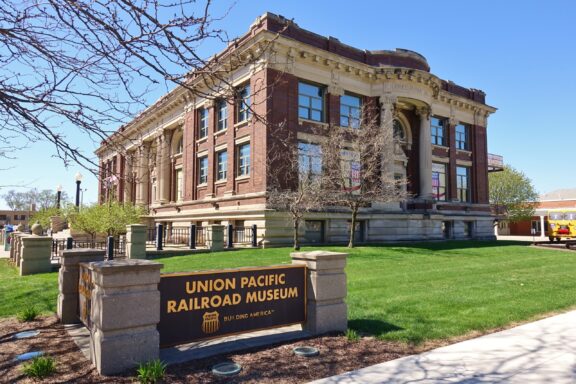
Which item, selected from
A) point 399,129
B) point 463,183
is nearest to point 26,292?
point 399,129

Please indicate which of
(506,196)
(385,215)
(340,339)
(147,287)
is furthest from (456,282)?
(506,196)

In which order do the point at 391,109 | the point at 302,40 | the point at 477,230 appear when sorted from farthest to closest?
1. the point at 477,230
2. the point at 391,109
3. the point at 302,40

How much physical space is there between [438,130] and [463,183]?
18.6 ft

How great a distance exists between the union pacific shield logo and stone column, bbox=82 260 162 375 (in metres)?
0.74

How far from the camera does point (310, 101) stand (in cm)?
2567

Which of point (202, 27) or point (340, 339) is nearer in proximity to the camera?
point (202, 27)

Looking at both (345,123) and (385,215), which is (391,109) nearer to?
(345,123)

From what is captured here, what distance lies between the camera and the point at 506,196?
6056 cm

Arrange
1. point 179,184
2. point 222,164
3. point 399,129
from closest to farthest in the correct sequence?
point 222,164, point 399,129, point 179,184

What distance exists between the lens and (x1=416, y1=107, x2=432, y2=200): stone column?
102 ft

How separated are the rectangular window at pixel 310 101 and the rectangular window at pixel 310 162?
3.03 metres

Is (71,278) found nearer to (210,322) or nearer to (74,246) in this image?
(210,322)

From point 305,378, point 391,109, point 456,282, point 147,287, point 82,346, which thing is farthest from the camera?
point 391,109

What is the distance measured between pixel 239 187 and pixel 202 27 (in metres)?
21.4
